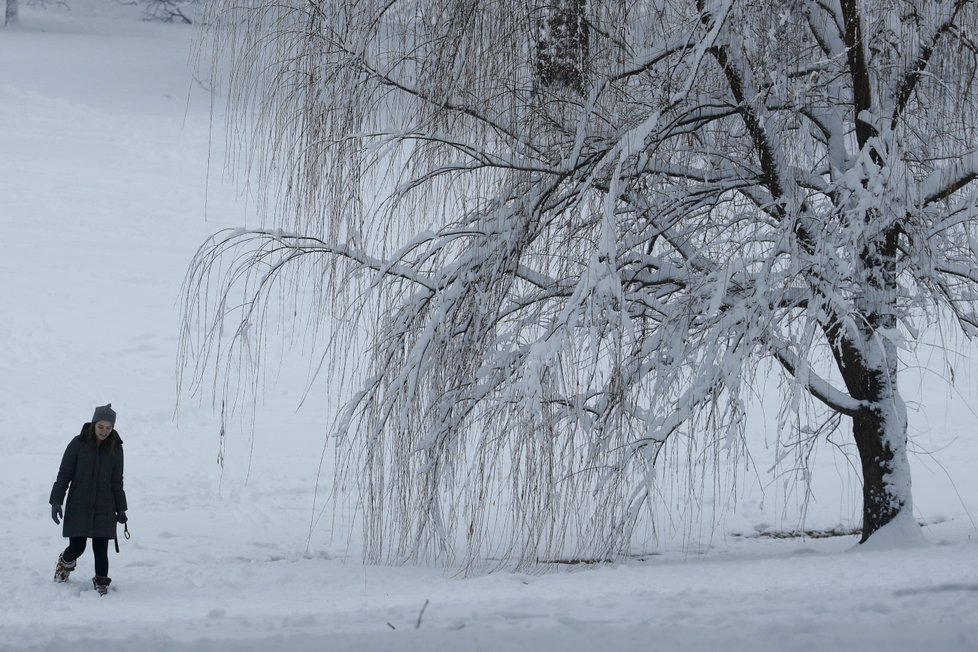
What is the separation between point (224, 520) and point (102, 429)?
2.87 metres

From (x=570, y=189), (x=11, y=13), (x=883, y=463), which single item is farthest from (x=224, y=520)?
(x=11, y=13)

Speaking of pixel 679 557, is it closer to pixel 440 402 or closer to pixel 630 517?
pixel 630 517

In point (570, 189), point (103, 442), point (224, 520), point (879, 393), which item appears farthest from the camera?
point (224, 520)

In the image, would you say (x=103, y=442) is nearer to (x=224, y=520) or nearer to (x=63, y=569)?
(x=63, y=569)

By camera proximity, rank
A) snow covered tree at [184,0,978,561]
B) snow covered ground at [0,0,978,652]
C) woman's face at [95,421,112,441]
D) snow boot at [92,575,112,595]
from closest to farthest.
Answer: snow covered ground at [0,0,978,652]
snow covered tree at [184,0,978,561]
snow boot at [92,575,112,595]
woman's face at [95,421,112,441]

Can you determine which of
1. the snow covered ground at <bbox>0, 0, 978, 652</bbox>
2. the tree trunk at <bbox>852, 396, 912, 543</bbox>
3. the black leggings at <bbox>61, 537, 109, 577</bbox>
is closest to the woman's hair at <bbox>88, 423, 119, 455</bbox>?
the black leggings at <bbox>61, 537, 109, 577</bbox>

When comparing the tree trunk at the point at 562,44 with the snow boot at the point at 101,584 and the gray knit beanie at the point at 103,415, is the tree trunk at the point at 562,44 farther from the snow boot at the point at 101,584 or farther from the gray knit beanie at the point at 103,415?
the snow boot at the point at 101,584

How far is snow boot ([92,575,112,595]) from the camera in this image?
6488 mm

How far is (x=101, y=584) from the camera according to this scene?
21.4 ft

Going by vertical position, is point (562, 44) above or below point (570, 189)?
above

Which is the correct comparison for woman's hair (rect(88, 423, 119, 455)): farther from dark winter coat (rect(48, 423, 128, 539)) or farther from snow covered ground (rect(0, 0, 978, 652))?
snow covered ground (rect(0, 0, 978, 652))

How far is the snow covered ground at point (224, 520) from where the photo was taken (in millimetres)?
4465

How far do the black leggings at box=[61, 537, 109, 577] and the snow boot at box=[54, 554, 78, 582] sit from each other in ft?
0.07

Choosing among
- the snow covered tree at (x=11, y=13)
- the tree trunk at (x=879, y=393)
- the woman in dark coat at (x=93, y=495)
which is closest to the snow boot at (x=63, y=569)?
the woman in dark coat at (x=93, y=495)
